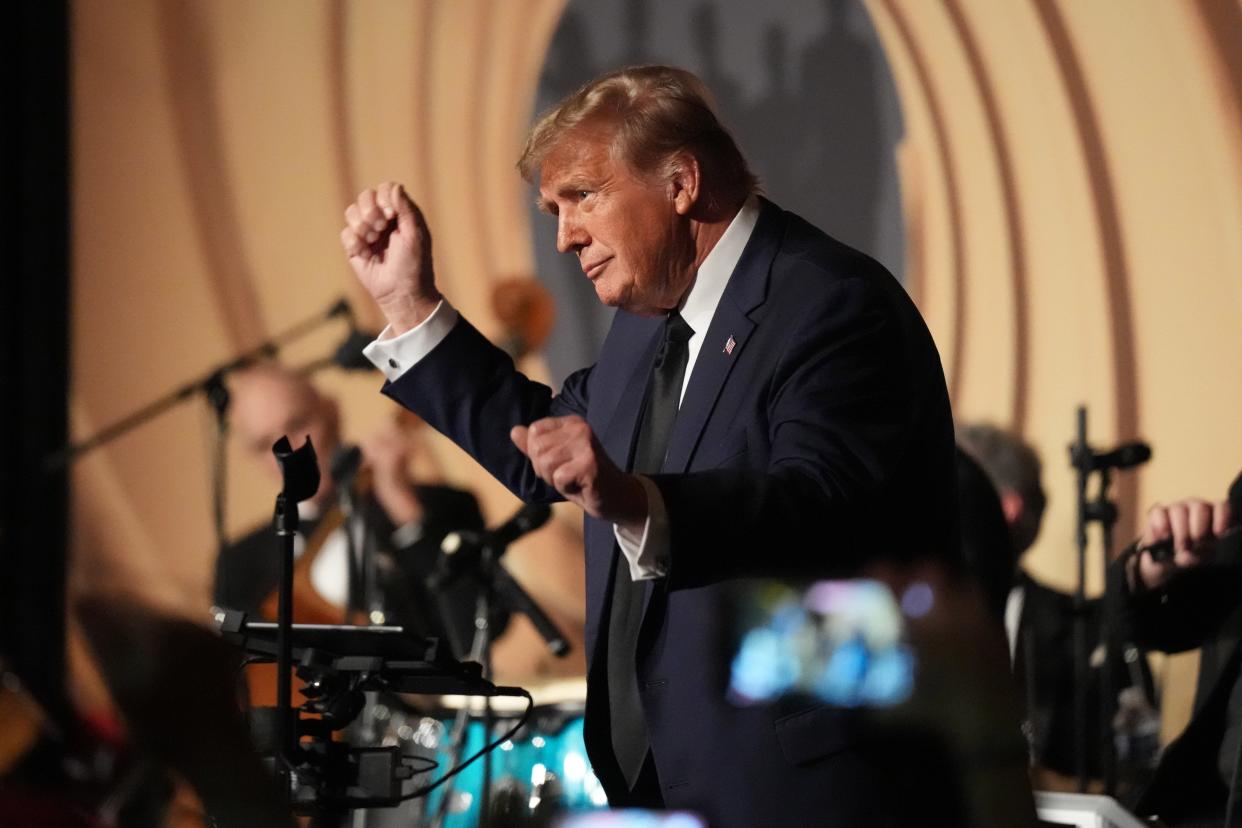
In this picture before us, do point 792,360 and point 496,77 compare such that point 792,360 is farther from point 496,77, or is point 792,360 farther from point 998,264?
point 496,77

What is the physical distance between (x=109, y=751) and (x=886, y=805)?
1.07 metres

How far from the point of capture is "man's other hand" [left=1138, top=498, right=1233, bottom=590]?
2.58m

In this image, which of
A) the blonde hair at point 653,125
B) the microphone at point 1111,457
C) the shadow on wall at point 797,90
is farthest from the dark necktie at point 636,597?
the shadow on wall at point 797,90

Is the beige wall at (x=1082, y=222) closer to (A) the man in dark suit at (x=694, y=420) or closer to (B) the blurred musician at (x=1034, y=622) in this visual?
(B) the blurred musician at (x=1034, y=622)

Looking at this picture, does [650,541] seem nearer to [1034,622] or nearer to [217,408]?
[1034,622]

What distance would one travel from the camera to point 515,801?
80.1 inches

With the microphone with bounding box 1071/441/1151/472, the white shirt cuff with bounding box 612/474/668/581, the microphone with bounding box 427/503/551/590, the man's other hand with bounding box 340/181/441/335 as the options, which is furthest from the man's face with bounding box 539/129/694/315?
the microphone with bounding box 1071/441/1151/472

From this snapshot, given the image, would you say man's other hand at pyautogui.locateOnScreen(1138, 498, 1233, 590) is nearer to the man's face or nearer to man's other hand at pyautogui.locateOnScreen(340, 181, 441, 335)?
the man's face

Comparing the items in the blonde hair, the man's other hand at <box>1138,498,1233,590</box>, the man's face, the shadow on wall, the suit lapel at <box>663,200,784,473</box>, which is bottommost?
the man's other hand at <box>1138,498,1233,590</box>

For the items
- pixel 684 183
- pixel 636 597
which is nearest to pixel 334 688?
pixel 636 597

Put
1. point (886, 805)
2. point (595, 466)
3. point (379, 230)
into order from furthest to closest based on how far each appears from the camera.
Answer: point (379, 230) < point (886, 805) < point (595, 466)

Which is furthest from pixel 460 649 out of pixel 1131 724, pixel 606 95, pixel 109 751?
pixel 109 751

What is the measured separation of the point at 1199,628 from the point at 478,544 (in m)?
1.63

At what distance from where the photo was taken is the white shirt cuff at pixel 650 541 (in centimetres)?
167
